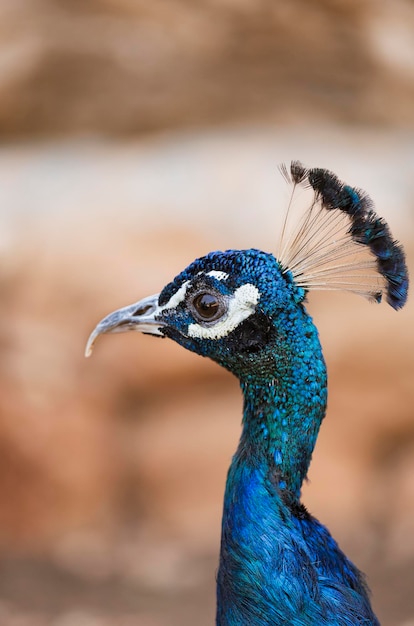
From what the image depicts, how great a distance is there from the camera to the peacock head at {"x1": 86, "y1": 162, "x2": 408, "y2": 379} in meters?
1.40

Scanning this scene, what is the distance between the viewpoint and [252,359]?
56.1 inches

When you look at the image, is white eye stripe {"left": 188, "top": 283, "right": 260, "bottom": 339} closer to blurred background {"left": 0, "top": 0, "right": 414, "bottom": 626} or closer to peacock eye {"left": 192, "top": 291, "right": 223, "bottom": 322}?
peacock eye {"left": 192, "top": 291, "right": 223, "bottom": 322}

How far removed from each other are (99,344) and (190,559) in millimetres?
941

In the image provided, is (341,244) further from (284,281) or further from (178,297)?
(178,297)

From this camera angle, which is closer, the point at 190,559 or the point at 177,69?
the point at 190,559

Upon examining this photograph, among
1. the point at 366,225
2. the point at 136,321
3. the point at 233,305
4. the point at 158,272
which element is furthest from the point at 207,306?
the point at 158,272

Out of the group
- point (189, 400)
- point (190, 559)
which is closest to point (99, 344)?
point (189, 400)

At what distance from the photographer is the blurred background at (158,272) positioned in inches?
133

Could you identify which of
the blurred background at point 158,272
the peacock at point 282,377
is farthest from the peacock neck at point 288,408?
the blurred background at point 158,272

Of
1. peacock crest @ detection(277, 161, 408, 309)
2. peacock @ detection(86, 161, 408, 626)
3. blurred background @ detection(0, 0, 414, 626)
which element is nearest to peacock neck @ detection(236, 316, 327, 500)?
peacock @ detection(86, 161, 408, 626)

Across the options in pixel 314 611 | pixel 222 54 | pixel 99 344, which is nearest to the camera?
pixel 314 611

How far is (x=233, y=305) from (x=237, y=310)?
1 cm

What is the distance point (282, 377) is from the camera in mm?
1409

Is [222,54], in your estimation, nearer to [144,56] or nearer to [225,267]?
[144,56]
